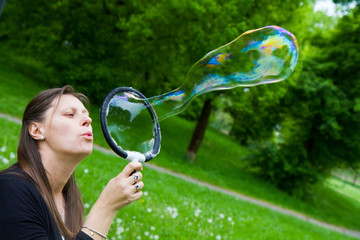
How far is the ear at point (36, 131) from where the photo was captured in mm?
1955

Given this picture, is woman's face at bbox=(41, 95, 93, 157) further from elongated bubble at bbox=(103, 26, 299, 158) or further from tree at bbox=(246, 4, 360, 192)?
tree at bbox=(246, 4, 360, 192)

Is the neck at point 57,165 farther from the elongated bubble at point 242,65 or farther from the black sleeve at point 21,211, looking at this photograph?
the elongated bubble at point 242,65

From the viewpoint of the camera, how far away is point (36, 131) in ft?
6.47

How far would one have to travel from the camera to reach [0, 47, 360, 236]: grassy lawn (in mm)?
5832

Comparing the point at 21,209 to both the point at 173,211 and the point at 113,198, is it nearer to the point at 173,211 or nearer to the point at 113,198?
the point at 113,198

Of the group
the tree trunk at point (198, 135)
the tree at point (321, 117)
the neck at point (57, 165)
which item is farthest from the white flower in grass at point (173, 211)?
the tree at point (321, 117)

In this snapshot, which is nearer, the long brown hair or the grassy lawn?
the long brown hair

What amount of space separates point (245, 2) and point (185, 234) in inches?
322

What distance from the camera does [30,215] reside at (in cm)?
166

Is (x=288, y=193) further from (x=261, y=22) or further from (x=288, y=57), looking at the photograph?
(x=288, y=57)

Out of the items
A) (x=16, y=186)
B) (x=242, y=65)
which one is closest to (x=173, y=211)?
(x=242, y=65)

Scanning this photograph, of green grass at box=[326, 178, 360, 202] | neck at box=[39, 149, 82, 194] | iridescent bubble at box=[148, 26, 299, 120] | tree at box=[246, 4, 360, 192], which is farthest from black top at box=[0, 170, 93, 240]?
green grass at box=[326, 178, 360, 202]

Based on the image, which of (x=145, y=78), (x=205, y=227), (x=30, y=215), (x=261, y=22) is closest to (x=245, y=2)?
(x=261, y=22)

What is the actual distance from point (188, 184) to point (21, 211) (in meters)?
7.97
